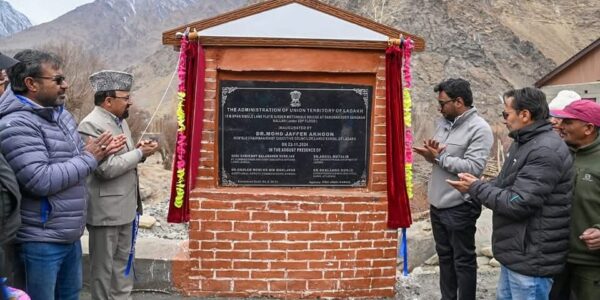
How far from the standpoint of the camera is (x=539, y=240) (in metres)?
3.14

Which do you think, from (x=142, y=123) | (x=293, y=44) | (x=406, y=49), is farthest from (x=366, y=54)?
(x=142, y=123)

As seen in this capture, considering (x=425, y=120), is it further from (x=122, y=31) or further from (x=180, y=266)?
(x=122, y=31)

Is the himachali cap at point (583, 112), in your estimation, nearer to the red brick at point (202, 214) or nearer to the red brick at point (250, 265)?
the red brick at point (250, 265)

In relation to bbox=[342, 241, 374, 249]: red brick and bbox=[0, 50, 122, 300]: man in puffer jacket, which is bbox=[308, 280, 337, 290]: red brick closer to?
bbox=[342, 241, 374, 249]: red brick

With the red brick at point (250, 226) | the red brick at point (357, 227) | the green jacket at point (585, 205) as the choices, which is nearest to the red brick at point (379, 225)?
the red brick at point (357, 227)

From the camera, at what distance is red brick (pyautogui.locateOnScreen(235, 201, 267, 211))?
4.45 meters

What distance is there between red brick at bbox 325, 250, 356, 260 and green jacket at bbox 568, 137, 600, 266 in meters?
1.79

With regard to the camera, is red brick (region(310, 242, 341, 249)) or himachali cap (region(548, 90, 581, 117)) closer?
himachali cap (region(548, 90, 581, 117))

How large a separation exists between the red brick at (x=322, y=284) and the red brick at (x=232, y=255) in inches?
23.4

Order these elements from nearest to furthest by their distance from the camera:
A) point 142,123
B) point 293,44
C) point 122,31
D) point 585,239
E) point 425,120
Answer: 1. point 585,239
2. point 293,44
3. point 142,123
4. point 425,120
5. point 122,31

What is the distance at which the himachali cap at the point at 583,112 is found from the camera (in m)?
3.23

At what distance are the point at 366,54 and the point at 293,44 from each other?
2.06 feet

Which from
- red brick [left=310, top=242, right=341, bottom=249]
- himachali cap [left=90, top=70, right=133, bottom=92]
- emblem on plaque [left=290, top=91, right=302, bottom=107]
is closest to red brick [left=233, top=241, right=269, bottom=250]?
red brick [left=310, top=242, right=341, bottom=249]

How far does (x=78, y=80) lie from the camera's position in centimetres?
1922
